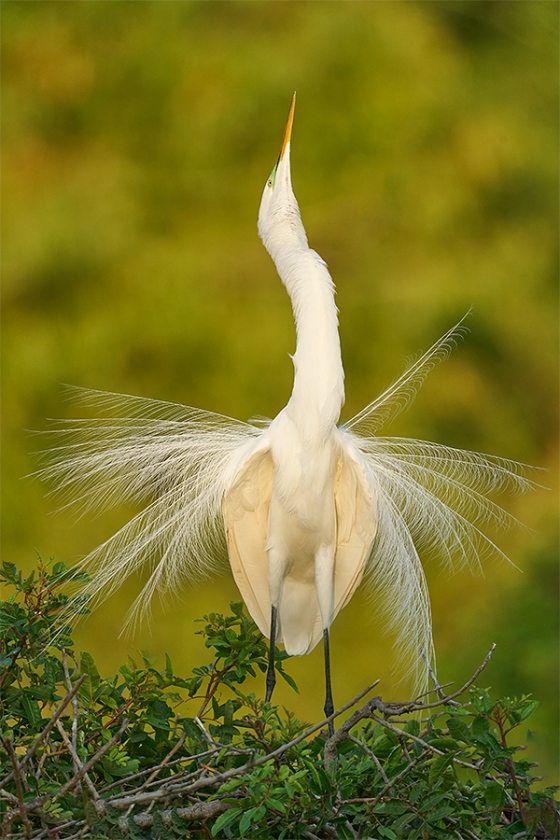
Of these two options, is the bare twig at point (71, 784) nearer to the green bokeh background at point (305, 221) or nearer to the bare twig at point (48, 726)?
the bare twig at point (48, 726)

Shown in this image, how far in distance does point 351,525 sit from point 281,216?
0.53 m

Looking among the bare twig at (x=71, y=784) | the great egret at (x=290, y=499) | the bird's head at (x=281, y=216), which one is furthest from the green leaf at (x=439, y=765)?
A: the bird's head at (x=281, y=216)

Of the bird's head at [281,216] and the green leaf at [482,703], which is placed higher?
the bird's head at [281,216]

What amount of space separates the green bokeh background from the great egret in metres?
Result: 1.42

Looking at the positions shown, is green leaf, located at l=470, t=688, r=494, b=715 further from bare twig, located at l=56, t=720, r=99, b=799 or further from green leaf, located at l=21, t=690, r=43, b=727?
green leaf, located at l=21, t=690, r=43, b=727

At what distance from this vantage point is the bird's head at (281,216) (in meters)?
1.79

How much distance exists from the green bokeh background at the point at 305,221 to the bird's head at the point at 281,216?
1.53 meters

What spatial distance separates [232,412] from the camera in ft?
11.5

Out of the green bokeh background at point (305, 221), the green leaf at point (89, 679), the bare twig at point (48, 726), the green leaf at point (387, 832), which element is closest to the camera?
the bare twig at point (48, 726)

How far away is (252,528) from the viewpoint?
181 cm

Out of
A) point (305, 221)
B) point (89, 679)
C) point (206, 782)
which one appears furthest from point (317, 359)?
point (305, 221)

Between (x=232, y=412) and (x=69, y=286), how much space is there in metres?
0.93

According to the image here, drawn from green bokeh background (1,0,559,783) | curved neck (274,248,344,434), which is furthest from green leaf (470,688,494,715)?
green bokeh background (1,0,559,783)

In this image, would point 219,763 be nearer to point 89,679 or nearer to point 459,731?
point 89,679
